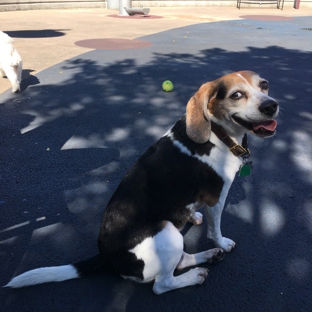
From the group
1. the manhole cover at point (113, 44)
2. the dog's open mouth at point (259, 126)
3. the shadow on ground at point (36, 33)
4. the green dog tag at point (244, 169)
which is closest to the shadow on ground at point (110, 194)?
the green dog tag at point (244, 169)

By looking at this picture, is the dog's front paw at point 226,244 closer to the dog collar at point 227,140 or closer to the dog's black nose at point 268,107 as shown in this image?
the dog collar at point 227,140

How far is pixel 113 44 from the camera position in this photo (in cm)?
1095

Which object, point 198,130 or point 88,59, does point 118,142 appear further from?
point 88,59

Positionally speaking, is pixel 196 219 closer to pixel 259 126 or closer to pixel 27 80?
pixel 259 126

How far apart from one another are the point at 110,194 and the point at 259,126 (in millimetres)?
1773

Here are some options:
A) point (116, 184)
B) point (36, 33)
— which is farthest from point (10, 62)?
point (36, 33)

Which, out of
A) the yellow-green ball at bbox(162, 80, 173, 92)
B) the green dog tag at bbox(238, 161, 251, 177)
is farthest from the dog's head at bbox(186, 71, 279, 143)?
the yellow-green ball at bbox(162, 80, 173, 92)

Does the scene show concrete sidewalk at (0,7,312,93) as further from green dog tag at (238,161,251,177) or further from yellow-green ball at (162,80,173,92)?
green dog tag at (238,161,251,177)

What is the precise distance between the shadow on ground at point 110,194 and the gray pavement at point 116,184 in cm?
1

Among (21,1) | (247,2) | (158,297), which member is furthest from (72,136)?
(247,2)

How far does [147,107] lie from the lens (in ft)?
19.2

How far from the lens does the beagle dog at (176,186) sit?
2.31m

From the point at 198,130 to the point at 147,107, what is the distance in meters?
3.47

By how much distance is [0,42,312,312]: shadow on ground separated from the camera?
2451 millimetres
